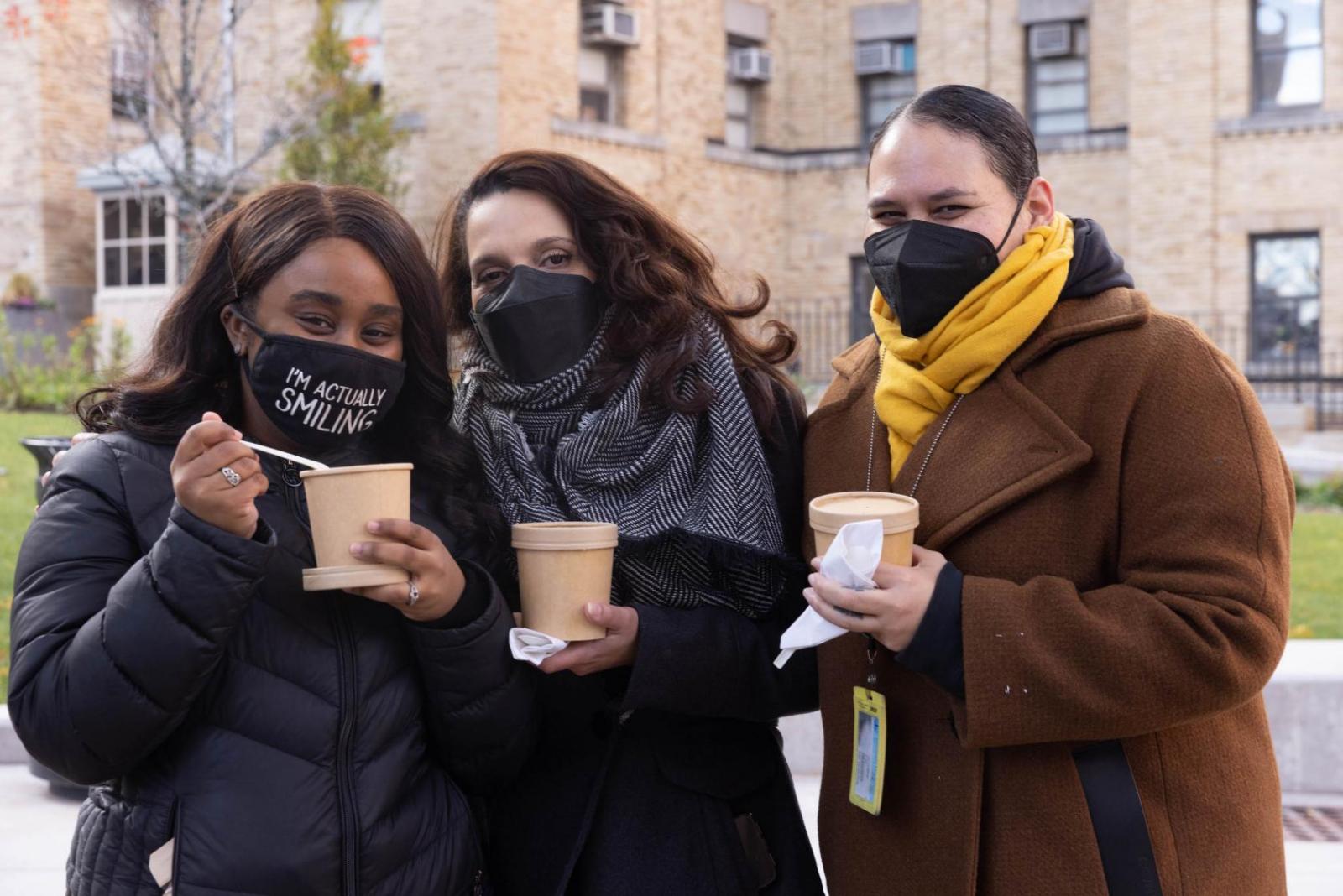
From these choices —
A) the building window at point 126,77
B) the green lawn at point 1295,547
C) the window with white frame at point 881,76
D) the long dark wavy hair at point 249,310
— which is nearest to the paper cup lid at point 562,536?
the long dark wavy hair at point 249,310

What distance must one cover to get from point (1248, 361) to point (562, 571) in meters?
21.9

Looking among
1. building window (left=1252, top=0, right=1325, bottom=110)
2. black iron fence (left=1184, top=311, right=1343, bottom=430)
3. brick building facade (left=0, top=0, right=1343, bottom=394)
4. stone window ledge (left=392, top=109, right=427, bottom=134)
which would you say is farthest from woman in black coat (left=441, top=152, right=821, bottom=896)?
building window (left=1252, top=0, right=1325, bottom=110)

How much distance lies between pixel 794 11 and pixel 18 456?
18.3 m

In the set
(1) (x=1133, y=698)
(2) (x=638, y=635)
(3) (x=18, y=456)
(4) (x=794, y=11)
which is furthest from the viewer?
(4) (x=794, y=11)

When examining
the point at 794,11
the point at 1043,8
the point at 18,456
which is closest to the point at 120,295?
the point at 18,456

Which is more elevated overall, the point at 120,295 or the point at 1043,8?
the point at 1043,8

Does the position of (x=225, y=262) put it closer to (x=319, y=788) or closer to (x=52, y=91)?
(x=319, y=788)

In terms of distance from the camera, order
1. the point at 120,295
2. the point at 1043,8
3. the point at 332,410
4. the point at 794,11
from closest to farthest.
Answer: the point at 332,410, the point at 120,295, the point at 1043,8, the point at 794,11

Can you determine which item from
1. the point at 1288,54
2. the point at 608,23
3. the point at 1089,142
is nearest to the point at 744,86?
the point at 608,23

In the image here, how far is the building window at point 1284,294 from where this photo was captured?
72.7 feet

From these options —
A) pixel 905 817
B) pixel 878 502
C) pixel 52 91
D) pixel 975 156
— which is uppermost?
pixel 52 91

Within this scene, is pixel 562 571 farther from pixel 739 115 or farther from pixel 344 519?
pixel 739 115

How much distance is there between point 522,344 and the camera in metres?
2.83

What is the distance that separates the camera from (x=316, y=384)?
7.90 ft
